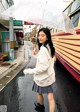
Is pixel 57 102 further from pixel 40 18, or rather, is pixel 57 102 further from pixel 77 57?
pixel 40 18

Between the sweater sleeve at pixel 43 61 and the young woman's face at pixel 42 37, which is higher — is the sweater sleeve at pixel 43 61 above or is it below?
below

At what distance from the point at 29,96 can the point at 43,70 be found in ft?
6.82

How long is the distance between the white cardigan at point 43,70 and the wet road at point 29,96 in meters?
0.85

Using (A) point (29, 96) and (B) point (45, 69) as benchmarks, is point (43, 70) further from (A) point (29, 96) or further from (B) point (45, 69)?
(A) point (29, 96)

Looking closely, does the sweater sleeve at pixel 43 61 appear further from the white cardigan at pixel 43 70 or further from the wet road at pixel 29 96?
the wet road at pixel 29 96

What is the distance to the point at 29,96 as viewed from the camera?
6.29 meters

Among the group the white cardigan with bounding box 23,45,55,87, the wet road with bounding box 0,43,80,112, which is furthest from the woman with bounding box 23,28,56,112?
the wet road with bounding box 0,43,80,112

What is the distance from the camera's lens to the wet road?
5.33 m

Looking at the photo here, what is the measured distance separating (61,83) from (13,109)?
3.18 m

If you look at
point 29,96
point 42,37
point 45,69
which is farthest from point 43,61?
point 29,96

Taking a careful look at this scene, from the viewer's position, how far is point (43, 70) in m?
4.38

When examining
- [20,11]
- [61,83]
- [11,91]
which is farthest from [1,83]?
[20,11]

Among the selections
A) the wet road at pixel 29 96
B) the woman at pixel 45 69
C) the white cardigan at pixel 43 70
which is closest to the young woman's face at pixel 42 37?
the woman at pixel 45 69

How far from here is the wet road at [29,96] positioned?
5.33 m
